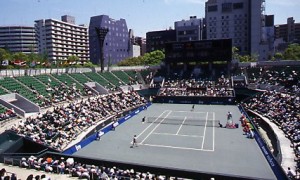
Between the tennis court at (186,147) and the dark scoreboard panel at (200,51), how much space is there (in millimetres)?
24693

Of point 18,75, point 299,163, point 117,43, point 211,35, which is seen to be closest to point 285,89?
point 299,163

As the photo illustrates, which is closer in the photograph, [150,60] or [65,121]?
[65,121]

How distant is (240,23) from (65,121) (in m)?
99.7

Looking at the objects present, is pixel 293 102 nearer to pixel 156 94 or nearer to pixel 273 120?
pixel 273 120

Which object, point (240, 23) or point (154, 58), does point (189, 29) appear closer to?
point (240, 23)

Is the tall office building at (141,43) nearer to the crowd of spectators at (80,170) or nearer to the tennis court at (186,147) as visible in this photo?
the tennis court at (186,147)

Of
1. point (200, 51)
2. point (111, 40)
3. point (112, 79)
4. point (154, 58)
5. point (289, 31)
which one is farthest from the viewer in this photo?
point (289, 31)

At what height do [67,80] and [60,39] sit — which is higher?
[60,39]

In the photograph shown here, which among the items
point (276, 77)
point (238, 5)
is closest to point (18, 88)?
point (276, 77)

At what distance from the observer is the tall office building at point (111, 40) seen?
142 meters

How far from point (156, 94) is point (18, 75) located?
1203 inches

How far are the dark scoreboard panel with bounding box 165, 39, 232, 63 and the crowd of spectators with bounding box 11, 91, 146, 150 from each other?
79.0 feet

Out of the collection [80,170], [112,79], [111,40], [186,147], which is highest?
[111,40]

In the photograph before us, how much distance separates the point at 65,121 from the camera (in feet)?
116
